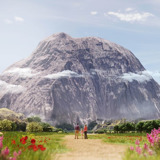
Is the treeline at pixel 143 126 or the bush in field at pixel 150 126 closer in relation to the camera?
the bush in field at pixel 150 126

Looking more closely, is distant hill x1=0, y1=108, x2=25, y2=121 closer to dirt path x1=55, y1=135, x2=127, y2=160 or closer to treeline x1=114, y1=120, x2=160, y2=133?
treeline x1=114, y1=120, x2=160, y2=133

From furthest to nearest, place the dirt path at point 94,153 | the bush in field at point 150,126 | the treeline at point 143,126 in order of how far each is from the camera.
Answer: the treeline at point 143,126 < the bush in field at point 150,126 < the dirt path at point 94,153

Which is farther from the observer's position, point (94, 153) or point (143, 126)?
point (143, 126)

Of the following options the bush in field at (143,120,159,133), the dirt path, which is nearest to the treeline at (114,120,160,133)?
the bush in field at (143,120,159,133)

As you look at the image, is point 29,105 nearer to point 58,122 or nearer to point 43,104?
point 43,104

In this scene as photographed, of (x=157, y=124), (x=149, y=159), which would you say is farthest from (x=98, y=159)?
(x=157, y=124)

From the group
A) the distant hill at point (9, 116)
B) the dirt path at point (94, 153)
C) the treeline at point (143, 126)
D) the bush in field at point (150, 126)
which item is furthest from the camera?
the distant hill at point (9, 116)

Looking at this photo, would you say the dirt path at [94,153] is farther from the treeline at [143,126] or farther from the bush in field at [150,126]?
the treeline at [143,126]

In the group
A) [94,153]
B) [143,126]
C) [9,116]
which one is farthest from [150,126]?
[9,116]

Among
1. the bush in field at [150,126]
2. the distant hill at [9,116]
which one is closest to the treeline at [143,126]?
the bush in field at [150,126]

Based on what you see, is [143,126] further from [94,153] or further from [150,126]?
[94,153]

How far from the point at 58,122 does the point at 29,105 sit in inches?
1135

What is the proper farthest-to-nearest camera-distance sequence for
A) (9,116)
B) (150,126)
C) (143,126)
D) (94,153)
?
(9,116)
(143,126)
(150,126)
(94,153)

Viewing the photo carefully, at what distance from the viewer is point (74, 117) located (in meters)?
199
